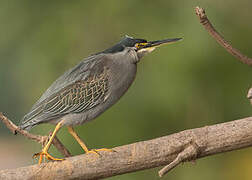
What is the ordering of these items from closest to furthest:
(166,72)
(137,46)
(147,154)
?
(147,154)
(137,46)
(166,72)

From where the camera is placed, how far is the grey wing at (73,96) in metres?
1.74

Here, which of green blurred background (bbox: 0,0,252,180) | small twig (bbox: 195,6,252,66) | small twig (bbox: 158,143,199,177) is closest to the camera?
small twig (bbox: 195,6,252,66)

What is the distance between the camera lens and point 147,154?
1.66 m

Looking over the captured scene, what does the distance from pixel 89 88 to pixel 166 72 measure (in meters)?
1.13

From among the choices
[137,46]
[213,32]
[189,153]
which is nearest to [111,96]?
[137,46]

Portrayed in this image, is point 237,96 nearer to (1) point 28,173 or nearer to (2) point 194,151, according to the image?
(2) point 194,151

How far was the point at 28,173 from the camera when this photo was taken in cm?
163

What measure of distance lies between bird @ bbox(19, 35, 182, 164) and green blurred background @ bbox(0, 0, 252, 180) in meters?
1.04

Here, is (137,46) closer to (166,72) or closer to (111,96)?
(111,96)

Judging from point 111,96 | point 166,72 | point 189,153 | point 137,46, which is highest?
point 137,46

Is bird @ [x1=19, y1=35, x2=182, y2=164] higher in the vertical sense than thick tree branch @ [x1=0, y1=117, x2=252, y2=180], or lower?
higher

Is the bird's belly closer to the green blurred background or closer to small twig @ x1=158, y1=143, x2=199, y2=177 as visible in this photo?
small twig @ x1=158, y1=143, x2=199, y2=177

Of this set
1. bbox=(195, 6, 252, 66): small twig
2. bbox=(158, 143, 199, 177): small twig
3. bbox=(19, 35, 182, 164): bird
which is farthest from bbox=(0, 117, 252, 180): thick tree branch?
bbox=(195, 6, 252, 66): small twig

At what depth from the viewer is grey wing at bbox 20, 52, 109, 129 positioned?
1.74 m
